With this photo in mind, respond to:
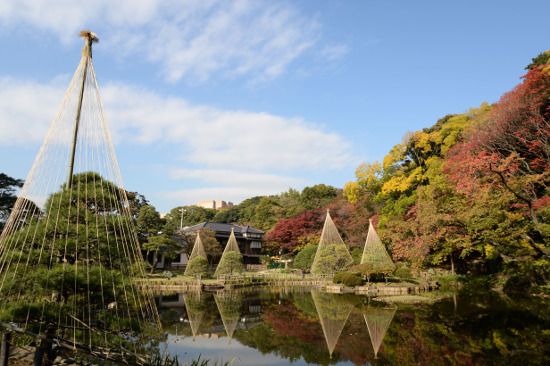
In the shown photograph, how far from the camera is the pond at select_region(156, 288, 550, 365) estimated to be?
791 cm

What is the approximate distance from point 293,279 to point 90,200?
2345 cm

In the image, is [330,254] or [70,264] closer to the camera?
[70,264]

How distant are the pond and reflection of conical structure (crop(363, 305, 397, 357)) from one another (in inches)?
1.2

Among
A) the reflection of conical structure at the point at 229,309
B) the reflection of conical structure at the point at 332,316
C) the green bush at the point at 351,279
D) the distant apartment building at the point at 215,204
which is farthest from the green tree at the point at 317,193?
the distant apartment building at the point at 215,204

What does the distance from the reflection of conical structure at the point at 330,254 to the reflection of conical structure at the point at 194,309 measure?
10.4 m

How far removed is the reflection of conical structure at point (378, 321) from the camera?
933 cm

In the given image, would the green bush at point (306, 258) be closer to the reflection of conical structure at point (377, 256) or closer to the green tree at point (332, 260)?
the green tree at point (332, 260)

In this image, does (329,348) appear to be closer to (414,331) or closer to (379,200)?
(414,331)

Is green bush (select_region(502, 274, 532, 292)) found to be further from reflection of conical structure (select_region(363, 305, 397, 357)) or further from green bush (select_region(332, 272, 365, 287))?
reflection of conical structure (select_region(363, 305, 397, 357))

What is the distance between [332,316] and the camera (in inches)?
509

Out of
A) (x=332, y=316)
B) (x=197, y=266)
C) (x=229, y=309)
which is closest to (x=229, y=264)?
(x=197, y=266)

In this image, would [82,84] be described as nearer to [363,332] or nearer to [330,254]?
[363,332]

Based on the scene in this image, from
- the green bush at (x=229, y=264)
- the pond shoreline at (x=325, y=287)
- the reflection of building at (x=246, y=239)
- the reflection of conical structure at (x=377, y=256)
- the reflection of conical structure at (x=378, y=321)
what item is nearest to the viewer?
the reflection of conical structure at (x=378, y=321)

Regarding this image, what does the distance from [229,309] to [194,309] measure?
1.61m
